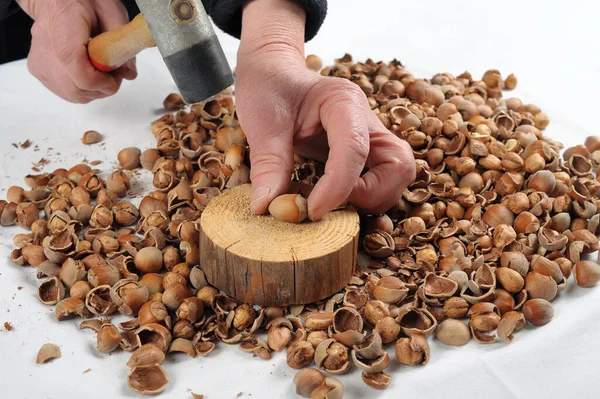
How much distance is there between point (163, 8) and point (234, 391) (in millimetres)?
788

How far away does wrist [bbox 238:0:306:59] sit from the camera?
182 centimetres

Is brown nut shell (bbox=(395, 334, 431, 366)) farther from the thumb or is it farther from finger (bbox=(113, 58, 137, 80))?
finger (bbox=(113, 58, 137, 80))

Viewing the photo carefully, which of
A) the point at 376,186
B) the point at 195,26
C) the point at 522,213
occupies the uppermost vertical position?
the point at 195,26

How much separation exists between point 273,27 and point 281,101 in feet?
1.01

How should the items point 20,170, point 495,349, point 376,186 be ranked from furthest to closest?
point 20,170 → point 376,186 → point 495,349

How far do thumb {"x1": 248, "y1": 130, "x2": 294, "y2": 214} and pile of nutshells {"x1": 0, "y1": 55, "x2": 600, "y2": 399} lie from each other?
20cm

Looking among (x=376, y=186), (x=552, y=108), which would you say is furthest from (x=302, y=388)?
(x=552, y=108)

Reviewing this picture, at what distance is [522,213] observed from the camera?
1688 mm

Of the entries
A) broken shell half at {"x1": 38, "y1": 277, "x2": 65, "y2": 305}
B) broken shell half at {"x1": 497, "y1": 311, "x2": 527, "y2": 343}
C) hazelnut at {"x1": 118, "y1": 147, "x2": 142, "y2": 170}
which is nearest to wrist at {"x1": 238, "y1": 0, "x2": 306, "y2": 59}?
hazelnut at {"x1": 118, "y1": 147, "x2": 142, "y2": 170}

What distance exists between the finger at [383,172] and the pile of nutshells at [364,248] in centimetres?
9

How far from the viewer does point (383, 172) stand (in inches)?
62.9

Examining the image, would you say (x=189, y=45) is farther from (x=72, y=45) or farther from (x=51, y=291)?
(x=51, y=291)

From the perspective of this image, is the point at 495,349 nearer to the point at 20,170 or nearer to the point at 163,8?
the point at 163,8

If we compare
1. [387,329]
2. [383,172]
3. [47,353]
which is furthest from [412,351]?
[47,353]
